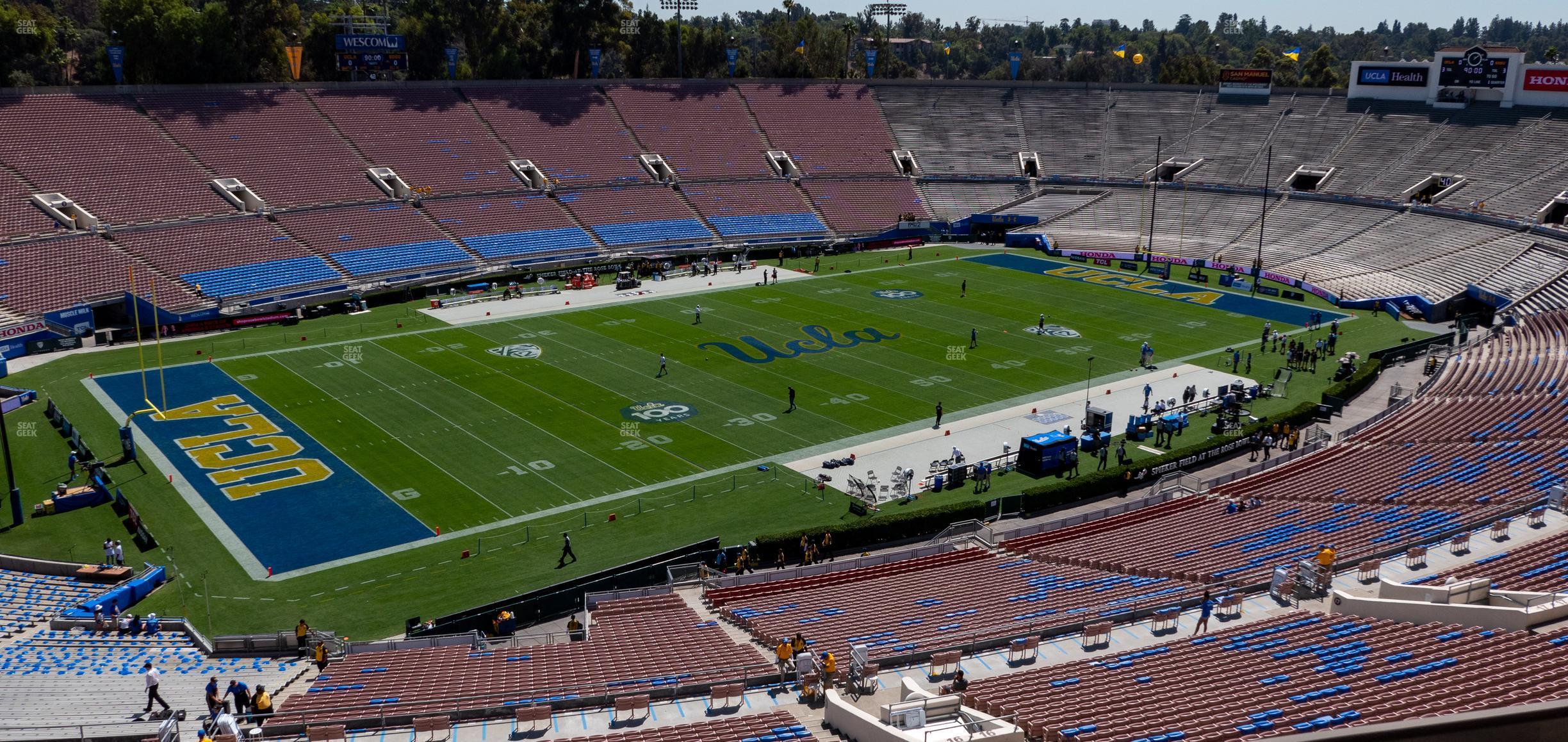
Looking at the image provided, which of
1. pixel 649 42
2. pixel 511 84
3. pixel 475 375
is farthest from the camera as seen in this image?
pixel 649 42

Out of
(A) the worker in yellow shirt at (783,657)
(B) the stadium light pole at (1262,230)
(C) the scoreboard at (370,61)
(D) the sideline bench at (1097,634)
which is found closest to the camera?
(A) the worker in yellow shirt at (783,657)

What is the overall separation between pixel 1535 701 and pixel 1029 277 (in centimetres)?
5778

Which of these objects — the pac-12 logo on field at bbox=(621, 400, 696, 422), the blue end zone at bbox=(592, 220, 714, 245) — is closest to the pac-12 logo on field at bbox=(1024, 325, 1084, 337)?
the pac-12 logo on field at bbox=(621, 400, 696, 422)

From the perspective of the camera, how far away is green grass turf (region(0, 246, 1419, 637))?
106 ft

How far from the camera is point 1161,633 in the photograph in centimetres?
2338

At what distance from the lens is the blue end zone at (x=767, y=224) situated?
81875 mm

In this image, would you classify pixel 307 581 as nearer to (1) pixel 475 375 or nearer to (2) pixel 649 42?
(1) pixel 475 375

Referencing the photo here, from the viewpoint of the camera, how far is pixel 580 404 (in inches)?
1831

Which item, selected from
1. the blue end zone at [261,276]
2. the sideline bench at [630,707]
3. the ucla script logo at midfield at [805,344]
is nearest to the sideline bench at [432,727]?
the sideline bench at [630,707]

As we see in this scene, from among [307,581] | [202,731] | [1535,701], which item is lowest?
[307,581]

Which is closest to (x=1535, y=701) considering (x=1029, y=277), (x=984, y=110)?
(x=1029, y=277)

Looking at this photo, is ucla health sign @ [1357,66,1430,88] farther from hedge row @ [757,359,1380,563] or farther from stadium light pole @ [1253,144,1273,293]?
hedge row @ [757,359,1380,563]

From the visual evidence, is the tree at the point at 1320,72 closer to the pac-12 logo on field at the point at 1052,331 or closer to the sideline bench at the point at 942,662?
the pac-12 logo on field at the point at 1052,331

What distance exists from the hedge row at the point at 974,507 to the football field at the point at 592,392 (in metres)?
7.08
